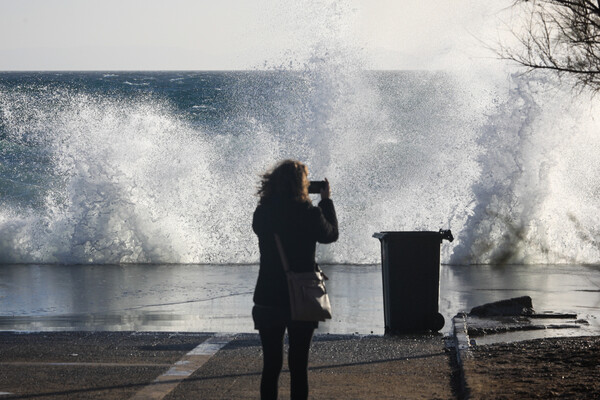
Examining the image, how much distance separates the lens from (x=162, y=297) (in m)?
11.8

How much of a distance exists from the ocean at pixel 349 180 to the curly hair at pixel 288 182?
461 inches

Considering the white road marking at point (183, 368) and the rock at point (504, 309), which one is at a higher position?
the white road marking at point (183, 368)

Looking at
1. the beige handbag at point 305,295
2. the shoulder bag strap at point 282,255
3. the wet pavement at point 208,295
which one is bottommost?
the wet pavement at point 208,295

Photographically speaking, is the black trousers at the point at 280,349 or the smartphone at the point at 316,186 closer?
the black trousers at the point at 280,349

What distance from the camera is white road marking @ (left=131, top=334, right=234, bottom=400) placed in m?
6.41

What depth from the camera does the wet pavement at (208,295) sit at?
974 cm

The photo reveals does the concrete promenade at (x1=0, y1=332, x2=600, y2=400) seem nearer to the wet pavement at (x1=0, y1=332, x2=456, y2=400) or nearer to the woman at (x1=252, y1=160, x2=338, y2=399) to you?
the wet pavement at (x1=0, y1=332, x2=456, y2=400)

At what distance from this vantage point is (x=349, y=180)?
811 inches

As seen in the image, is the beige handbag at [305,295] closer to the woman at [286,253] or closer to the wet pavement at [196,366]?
the woman at [286,253]

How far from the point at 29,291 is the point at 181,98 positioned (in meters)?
39.2

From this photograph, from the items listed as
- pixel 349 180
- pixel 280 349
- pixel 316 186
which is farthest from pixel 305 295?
pixel 349 180

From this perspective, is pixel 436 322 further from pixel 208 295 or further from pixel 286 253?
pixel 286 253

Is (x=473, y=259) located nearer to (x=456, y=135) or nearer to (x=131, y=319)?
(x=456, y=135)

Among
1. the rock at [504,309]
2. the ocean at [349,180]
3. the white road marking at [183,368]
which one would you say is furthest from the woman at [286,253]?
the ocean at [349,180]
